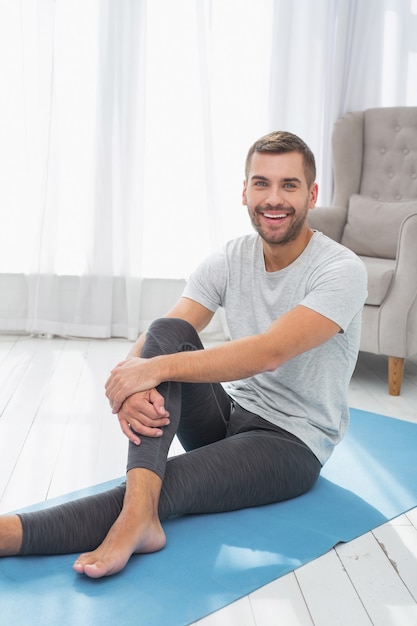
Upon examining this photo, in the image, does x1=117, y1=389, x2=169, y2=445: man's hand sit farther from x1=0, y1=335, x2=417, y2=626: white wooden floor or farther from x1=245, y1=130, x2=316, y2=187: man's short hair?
x1=245, y1=130, x2=316, y2=187: man's short hair

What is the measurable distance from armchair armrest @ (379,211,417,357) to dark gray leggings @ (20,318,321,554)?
3.95 feet

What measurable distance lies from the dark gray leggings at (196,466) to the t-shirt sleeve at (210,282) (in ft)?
0.55

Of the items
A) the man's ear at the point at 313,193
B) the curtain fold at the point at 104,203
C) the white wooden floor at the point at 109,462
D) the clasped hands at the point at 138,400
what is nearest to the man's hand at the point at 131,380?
the clasped hands at the point at 138,400

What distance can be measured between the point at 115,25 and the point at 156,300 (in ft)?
4.50

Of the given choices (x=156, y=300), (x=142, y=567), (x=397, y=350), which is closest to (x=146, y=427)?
(x=142, y=567)

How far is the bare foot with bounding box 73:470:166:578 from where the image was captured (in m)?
1.54

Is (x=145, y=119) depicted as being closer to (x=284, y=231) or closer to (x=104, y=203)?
(x=104, y=203)

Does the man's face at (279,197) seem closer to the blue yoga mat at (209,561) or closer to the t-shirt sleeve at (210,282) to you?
the t-shirt sleeve at (210,282)

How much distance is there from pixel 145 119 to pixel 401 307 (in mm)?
1668

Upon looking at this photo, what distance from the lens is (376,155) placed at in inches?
156

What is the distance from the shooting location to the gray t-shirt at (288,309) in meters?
1.94

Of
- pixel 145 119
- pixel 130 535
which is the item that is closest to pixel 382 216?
pixel 145 119

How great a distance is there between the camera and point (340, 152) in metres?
4.00

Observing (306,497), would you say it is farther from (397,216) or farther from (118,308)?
(118,308)
